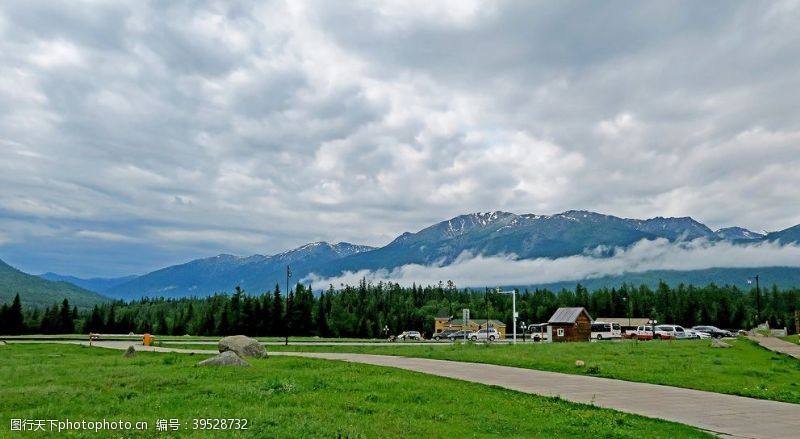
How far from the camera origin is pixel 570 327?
244 ft

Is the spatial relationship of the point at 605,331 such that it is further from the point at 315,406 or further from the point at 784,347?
the point at 315,406

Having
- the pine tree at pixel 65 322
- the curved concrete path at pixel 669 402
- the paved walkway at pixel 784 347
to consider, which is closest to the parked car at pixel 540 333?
the paved walkway at pixel 784 347

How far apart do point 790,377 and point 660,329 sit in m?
69.9

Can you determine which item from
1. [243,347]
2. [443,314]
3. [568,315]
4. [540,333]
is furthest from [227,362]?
[443,314]

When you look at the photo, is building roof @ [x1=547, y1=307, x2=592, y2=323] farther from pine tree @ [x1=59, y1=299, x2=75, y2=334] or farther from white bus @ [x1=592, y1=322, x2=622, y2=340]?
pine tree @ [x1=59, y1=299, x2=75, y2=334]

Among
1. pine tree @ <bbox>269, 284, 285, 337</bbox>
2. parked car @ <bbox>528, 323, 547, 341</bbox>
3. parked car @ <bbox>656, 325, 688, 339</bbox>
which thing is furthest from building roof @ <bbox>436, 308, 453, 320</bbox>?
parked car @ <bbox>656, 325, 688, 339</bbox>

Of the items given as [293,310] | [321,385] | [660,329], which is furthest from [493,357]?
[293,310]

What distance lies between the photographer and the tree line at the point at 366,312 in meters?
114

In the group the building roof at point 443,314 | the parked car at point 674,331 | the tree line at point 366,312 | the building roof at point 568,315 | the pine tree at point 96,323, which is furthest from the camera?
the building roof at point 443,314

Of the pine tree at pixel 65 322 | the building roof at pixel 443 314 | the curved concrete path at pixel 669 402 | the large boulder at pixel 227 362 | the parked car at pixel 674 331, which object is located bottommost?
the building roof at pixel 443 314

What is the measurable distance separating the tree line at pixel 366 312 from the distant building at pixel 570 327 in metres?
46.2

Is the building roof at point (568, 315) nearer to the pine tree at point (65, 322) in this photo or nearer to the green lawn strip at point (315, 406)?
the green lawn strip at point (315, 406)

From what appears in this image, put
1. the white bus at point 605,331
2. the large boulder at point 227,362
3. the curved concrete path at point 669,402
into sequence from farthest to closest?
the white bus at point 605,331
the large boulder at point 227,362
the curved concrete path at point 669,402

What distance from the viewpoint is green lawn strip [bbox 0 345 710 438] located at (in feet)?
39.9
